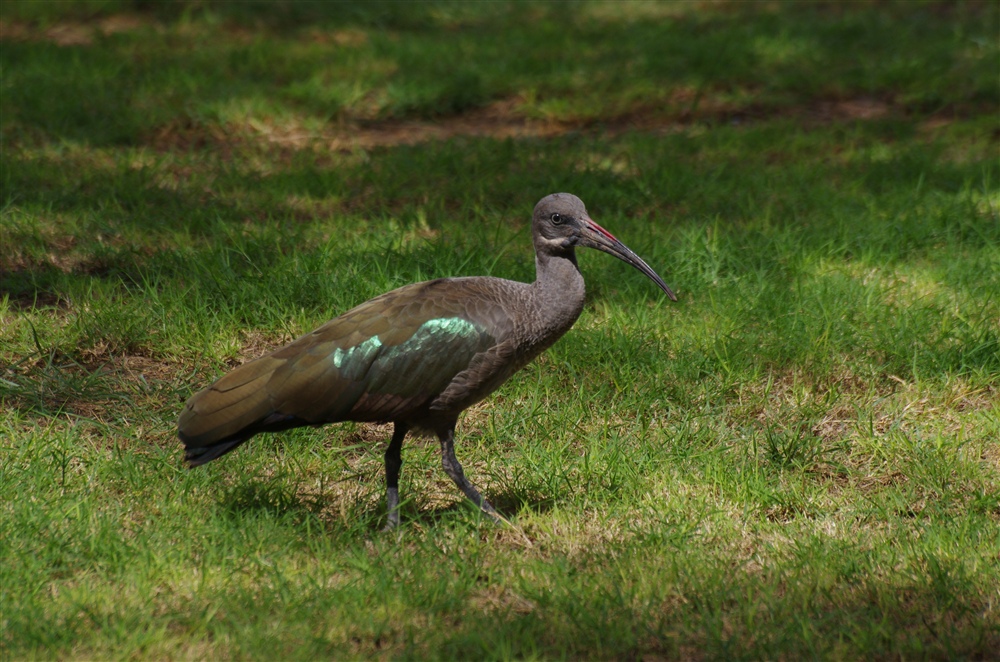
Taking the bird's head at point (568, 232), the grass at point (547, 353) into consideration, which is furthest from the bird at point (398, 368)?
the grass at point (547, 353)

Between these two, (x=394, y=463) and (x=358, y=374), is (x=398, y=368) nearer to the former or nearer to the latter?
(x=358, y=374)

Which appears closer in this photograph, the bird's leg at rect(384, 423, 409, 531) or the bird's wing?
the bird's wing

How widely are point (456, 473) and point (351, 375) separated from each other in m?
0.57

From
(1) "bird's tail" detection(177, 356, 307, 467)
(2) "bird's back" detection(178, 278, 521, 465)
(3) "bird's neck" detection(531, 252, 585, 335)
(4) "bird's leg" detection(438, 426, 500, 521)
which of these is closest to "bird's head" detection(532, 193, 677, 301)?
(3) "bird's neck" detection(531, 252, 585, 335)

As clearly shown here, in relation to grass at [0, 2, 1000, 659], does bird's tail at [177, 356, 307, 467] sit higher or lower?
higher

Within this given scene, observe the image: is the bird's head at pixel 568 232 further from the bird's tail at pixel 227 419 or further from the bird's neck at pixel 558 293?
the bird's tail at pixel 227 419

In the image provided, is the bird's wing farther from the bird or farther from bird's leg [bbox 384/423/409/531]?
bird's leg [bbox 384/423/409/531]

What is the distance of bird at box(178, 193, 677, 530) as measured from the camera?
4.10 metres

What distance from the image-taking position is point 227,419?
406 centimetres

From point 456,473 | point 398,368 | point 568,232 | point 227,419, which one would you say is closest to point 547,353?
point 568,232

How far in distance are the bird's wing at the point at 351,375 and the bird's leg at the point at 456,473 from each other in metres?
0.23

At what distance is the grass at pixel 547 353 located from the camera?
12.7 ft

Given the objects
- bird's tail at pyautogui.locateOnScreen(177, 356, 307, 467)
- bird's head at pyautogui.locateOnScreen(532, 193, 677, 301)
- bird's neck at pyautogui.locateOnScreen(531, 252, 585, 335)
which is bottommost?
bird's tail at pyautogui.locateOnScreen(177, 356, 307, 467)

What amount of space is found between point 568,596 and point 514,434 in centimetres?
126
